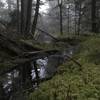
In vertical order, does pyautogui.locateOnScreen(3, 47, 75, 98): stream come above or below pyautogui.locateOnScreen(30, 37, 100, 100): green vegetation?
below

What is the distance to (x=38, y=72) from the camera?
9508mm

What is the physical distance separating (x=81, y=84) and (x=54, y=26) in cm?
4231

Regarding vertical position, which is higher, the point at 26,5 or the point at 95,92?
the point at 26,5

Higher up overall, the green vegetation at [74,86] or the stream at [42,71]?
the green vegetation at [74,86]

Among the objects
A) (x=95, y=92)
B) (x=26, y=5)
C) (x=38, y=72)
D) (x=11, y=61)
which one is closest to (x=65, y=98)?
(x=95, y=92)

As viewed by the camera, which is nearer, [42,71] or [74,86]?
[74,86]

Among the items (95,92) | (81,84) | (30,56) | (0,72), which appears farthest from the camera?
(30,56)

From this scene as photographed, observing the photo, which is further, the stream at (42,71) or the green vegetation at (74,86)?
the stream at (42,71)

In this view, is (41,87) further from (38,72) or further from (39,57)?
(39,57)

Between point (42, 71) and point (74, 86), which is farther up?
point (74, 86)

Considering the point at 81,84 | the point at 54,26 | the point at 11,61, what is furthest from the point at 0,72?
the point at 54,26

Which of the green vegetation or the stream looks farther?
the stream

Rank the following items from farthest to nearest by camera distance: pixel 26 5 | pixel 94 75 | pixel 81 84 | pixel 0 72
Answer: pixel 26 5, pixel 0 72, pixel 94 75, pixel 81 84

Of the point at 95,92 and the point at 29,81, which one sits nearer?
the point at 95,92
